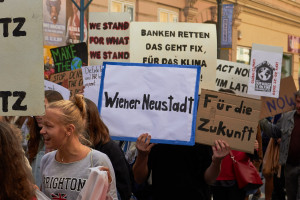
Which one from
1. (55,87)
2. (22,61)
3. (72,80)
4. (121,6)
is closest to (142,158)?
(22,61)

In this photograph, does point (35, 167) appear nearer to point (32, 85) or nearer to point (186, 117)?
point (186, 117)

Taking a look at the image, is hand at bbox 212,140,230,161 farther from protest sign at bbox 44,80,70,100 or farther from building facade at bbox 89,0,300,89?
building facade at bbox 89,0,300,89

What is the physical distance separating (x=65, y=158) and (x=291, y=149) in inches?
186

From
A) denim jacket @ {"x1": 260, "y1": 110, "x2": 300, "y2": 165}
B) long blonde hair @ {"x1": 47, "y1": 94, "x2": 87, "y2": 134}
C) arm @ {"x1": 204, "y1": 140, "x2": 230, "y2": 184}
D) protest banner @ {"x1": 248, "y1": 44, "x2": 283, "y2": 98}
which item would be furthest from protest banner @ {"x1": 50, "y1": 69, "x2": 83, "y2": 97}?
long blonde hair @ {"x1": 47, "y1": 94, "x2": 87, "y2": 134}

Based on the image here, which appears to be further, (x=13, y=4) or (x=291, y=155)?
(x=291, y=155)

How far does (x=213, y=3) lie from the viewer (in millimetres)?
21281

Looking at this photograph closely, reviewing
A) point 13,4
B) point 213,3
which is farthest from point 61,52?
point 213,3

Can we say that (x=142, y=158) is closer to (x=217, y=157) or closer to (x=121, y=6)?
(x=217, y=157)

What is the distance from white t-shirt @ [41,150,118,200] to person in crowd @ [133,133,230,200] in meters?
0.74

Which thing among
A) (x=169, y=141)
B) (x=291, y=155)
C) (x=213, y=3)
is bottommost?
(x=291, y=155)

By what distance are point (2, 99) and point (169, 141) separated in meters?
1.49

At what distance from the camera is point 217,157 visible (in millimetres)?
3900

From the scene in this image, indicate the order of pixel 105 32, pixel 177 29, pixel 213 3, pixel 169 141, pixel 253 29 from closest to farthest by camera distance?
pixel 169 141
pixel 177 29
pixel 105 32
pixel 213 3
pixel 253 29

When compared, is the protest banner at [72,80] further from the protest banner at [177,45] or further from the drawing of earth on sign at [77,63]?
the protest banner at [177,45]
